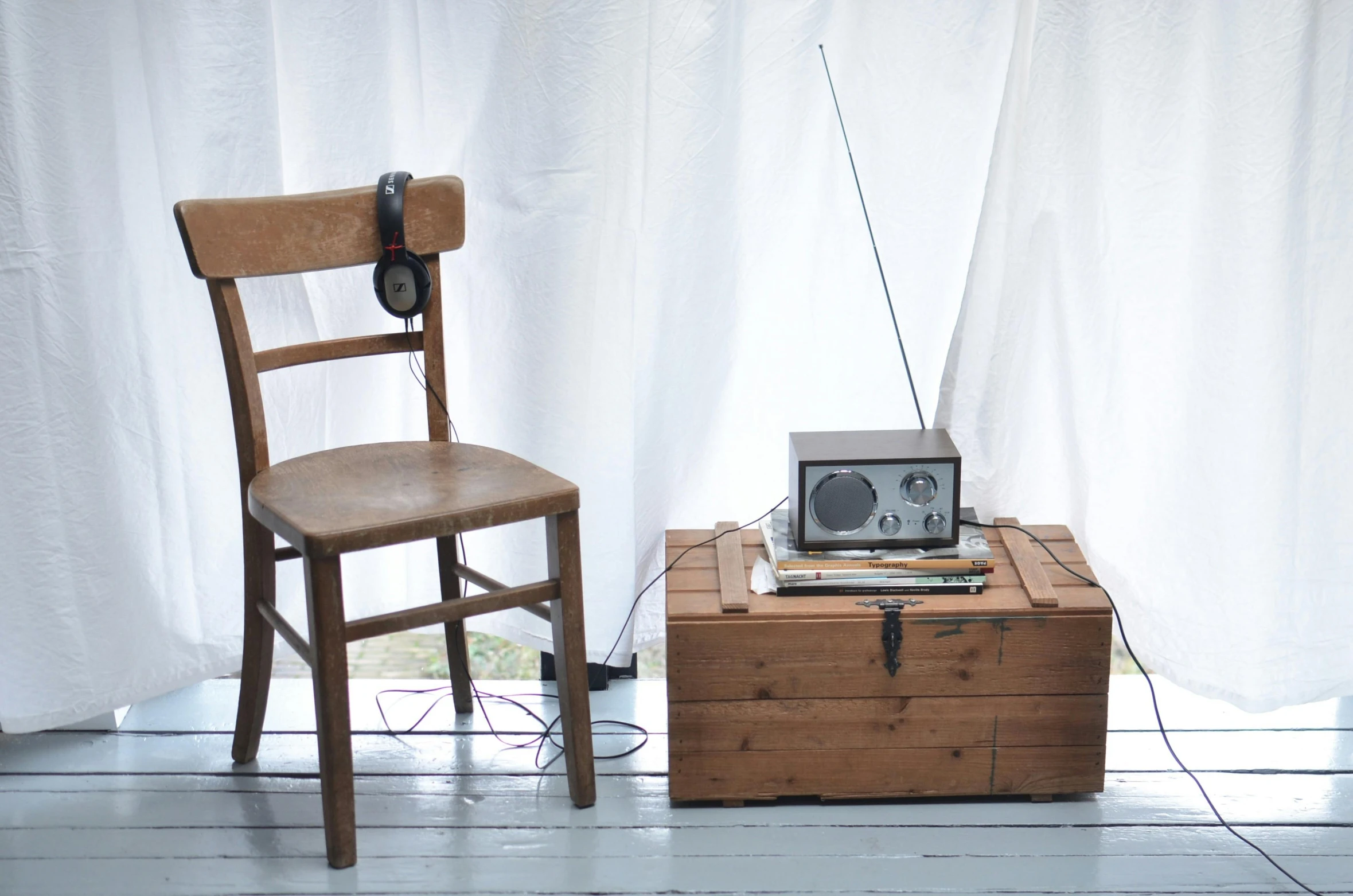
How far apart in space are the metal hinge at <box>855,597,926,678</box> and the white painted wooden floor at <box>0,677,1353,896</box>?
217 mm

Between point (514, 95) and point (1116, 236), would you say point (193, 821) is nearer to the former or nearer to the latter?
point (514, 95)

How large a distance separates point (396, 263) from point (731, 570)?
62cm

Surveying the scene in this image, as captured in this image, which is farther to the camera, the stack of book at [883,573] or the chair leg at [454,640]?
the chair leg at [454,640]

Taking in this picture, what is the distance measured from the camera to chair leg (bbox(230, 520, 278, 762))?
1.60m

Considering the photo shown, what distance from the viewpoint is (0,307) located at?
165 cm

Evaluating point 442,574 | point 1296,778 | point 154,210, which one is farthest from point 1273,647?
point 154,210

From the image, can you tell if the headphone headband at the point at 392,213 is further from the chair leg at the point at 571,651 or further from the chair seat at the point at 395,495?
the chair leg at the point at 571,651

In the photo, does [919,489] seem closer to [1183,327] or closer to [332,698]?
[1183,327]

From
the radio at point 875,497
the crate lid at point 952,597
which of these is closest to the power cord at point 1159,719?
the crate lid at point 952,597

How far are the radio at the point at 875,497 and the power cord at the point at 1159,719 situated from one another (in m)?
0.14

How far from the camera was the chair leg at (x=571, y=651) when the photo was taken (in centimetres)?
150

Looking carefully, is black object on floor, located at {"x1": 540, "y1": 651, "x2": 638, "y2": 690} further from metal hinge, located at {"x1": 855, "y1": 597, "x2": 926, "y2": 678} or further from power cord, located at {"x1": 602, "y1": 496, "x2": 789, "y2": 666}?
metal hinge, located at {"x1": 855, "y1": 597, "x2": 926, "y2": 678}

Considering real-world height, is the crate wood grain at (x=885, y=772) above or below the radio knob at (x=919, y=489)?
below

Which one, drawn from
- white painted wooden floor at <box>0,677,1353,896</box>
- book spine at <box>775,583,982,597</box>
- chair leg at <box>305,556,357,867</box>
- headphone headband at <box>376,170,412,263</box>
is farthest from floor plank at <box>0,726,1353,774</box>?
headphone headband at <box>376,170,412,263</box>
